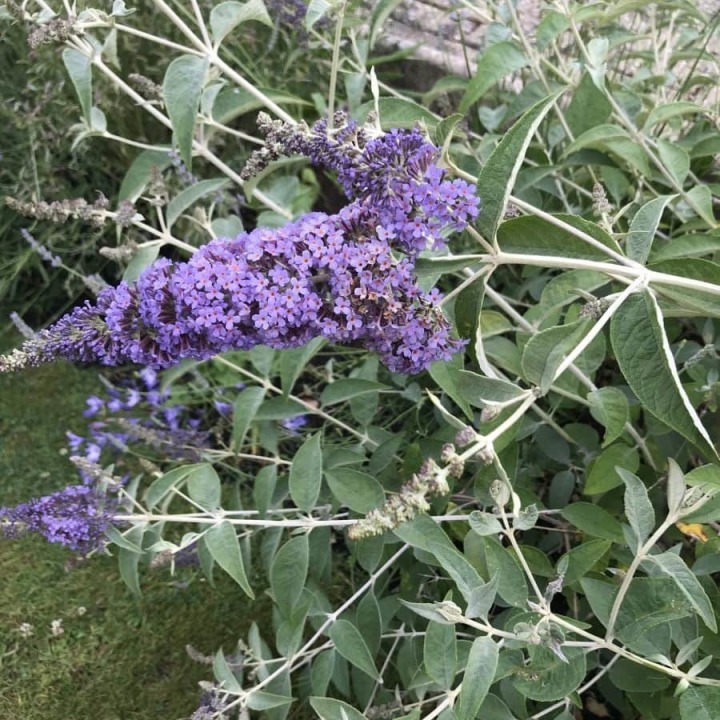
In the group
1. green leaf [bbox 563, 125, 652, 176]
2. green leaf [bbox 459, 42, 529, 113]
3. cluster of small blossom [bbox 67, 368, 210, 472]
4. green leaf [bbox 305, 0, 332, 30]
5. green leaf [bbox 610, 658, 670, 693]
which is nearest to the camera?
green leaf [bbox 305, 0, 332, 30]

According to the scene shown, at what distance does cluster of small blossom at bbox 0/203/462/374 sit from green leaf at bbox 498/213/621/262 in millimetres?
179

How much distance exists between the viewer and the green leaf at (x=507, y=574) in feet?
4.48

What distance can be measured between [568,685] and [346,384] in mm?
824

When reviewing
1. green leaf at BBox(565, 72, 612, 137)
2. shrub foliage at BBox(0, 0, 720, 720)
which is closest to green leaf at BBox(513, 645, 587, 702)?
shrub foliage at BBox(0, 0, 720, 720)

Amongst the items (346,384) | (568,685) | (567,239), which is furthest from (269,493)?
(567,239)

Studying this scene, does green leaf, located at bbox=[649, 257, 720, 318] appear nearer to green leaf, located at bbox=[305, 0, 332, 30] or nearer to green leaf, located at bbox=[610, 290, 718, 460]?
green leaf, located at bbox=[610, 290, 718, 460]

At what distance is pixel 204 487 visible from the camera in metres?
1.65

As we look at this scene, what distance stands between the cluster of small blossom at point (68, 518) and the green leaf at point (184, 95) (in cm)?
75

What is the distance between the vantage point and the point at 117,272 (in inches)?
126

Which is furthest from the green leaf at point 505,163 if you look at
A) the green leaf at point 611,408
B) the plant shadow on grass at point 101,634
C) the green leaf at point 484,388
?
the plant shadow on grass at point 101,634

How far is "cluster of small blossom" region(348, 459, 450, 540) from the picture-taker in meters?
1.04

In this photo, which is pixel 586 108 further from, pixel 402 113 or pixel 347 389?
pixel 347 389

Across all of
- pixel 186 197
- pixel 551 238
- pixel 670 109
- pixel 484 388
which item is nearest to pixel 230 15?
pixel 186 197

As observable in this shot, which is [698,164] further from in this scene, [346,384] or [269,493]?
[269,493]
